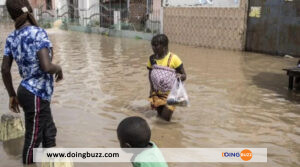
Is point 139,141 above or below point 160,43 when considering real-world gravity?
below

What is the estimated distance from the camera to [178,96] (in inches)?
179

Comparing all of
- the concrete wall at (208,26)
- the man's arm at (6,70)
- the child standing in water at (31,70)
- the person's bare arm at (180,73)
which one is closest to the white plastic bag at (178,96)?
the person's bare arm at (180,73)

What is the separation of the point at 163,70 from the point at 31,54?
2.15 meters

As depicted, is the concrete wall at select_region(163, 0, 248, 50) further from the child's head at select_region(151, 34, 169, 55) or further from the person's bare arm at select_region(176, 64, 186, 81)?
the child's head at select_region(151, 34, 169, 55)

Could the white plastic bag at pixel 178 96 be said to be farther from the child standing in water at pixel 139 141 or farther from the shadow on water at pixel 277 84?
the shadow on water at pixel 277 84

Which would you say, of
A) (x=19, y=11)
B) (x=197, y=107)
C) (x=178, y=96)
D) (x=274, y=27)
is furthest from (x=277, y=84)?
(x=19, y=11)

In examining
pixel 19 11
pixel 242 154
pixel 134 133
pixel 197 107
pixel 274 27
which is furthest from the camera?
pixel 274 27

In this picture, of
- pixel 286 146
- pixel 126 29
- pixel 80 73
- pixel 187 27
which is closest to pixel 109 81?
pixel 80 73

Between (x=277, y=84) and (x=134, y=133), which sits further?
(x=277, y=84)

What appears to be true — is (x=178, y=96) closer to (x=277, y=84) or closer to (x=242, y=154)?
(x=242, y=154)

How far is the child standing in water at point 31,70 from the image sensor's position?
293cm

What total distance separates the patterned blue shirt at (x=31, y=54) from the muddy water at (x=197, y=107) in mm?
1180

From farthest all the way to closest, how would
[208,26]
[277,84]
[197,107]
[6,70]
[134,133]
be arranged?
[208,26], [277,84], [197,107], [6,70], [134,133]

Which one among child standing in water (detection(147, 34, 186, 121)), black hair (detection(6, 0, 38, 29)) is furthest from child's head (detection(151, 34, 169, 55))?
black hair (detection(6, 0, 38, 29))
